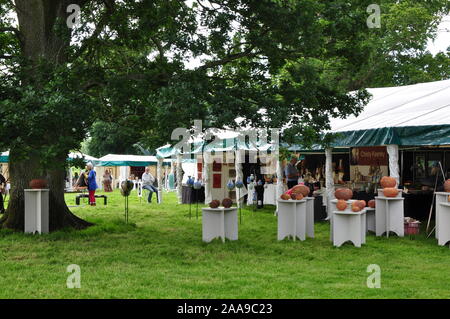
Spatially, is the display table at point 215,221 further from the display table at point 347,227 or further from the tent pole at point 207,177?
the tent pole at point 207,177

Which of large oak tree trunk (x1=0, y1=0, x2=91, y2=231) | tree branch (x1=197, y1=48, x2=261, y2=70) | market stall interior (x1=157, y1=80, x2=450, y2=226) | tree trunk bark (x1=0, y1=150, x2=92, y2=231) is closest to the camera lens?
tree branch (x1=197, y1=48, x2=261, y2=70)

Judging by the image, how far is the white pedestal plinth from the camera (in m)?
11.5

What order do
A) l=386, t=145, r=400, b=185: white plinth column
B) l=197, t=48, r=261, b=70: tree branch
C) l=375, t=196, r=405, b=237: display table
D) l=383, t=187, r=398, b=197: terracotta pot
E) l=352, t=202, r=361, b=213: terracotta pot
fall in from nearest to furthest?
l=352, t=202, r=361, b=213: terracotta pot → l=383, t=187, r=398, b=197: terracotta pot → l=375, t=196, r=405, b=237: display table → l=197, t=48, r=261, b=70: tree branch → l=386, t=145, r=400, b=185: white plinth column

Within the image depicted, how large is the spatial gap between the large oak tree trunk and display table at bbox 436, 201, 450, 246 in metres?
7.76

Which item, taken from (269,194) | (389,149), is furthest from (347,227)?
(269,194)

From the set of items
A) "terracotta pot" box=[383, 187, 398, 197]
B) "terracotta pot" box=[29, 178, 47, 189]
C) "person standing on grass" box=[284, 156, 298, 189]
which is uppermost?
"person standing on grass" box=[284, 156, 298, 189]

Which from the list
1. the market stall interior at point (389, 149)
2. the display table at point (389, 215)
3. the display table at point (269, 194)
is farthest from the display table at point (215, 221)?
the display table at point (269, 194)

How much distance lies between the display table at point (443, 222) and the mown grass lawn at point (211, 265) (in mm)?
310

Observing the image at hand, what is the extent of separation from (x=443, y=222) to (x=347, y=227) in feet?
5.70

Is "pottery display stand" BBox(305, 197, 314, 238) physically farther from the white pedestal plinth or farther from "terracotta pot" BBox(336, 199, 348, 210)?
the white pedestal plinth

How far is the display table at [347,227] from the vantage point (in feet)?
32.3

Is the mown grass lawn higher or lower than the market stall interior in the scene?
lower

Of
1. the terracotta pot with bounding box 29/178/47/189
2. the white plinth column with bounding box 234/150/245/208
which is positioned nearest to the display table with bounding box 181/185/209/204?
the white plinth column with bounding box 234/150/245/208

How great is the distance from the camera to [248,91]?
10.9 m
